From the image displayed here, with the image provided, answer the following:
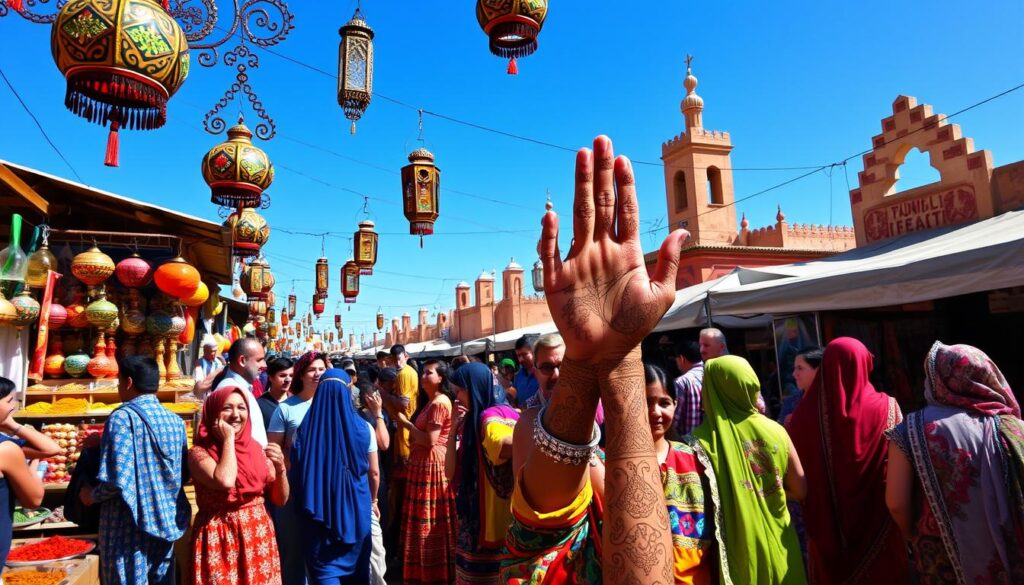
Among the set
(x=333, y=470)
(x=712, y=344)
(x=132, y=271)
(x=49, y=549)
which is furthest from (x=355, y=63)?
(x=49, y=549)

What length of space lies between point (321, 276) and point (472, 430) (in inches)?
463

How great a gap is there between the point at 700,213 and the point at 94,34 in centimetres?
1688

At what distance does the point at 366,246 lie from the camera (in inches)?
399

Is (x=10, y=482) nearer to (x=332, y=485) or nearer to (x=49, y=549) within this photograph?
(x=49, y=549)

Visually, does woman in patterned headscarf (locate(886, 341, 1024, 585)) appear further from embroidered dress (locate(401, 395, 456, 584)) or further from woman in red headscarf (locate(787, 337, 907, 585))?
embroidered dress (locate(401, 395, 456, 584))

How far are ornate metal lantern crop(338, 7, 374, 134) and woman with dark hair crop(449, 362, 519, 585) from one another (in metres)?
2.88

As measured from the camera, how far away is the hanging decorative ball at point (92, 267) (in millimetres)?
5457

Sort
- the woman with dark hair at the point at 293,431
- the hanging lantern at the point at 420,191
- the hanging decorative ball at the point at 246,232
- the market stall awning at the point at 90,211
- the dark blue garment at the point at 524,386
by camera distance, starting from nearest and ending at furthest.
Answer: the woman with dark hair at the point at 293,431
the market stall awning at the point at 90,211
the dark blue garment at the point at 524,386
the hanging decorative ball at the point at 246,232
the hanging lantern at the point at 420,191

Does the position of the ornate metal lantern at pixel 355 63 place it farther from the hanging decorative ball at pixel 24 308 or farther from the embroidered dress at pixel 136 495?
the hanging decorative ball at pixel 24 308

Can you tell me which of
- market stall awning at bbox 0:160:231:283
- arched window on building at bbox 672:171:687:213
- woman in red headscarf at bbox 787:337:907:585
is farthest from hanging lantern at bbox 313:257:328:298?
woman in red headscarf at bbox 787:337:907:585

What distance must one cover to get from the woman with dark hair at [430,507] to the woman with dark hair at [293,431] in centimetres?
79

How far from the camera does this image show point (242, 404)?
3139 millimetres

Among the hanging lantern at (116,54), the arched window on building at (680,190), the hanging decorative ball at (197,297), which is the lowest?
the hanging decorative ball at (197,297)

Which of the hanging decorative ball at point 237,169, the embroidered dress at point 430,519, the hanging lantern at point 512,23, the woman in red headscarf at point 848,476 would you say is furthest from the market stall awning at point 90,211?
the woman in red headscarf at point 848,476
